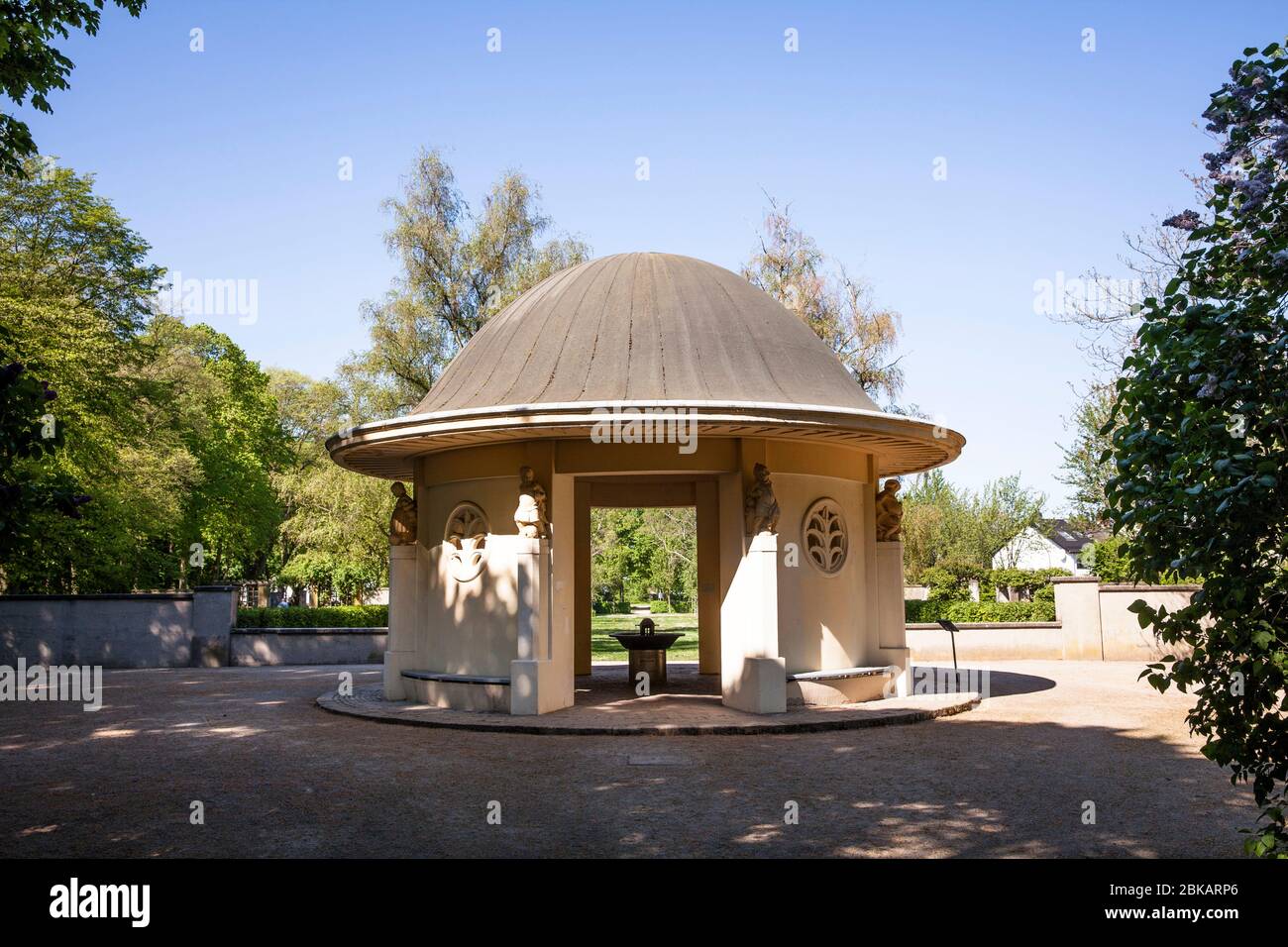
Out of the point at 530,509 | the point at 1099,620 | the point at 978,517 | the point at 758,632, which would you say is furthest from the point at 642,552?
the point at 530,509

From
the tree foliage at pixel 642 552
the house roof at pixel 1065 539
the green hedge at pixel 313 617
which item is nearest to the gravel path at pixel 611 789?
the green hedge at pixel 313 617

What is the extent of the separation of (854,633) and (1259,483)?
10.3 m

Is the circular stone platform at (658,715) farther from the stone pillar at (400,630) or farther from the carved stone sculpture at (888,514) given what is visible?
the carved stone sculpture at (888,514)

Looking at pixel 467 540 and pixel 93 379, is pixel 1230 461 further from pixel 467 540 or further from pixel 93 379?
pixel 93 379

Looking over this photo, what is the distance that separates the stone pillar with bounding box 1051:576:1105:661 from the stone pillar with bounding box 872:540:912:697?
365 inches

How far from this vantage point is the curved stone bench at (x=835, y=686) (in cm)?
1248

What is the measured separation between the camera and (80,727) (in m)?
12.1

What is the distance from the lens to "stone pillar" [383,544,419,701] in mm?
13844

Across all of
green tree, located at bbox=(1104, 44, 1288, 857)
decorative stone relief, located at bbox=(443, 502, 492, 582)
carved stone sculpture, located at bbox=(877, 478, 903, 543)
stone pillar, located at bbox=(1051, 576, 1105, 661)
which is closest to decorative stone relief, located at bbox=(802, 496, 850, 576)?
carved stone sculpture, located at bbox=(877, 478, 903, 543)

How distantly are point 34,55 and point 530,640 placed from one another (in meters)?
7.85

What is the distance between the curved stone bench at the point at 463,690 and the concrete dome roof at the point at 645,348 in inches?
140

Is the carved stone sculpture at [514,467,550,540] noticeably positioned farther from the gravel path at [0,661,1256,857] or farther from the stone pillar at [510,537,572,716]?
the gravel path at [0,661,1256,857]

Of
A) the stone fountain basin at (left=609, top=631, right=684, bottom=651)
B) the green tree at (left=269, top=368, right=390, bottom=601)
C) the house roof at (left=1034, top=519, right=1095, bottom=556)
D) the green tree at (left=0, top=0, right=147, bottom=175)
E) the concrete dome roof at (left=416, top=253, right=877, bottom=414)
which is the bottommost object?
the stone fountain basin at (left=609, top=631, right=684, bottom=651)
